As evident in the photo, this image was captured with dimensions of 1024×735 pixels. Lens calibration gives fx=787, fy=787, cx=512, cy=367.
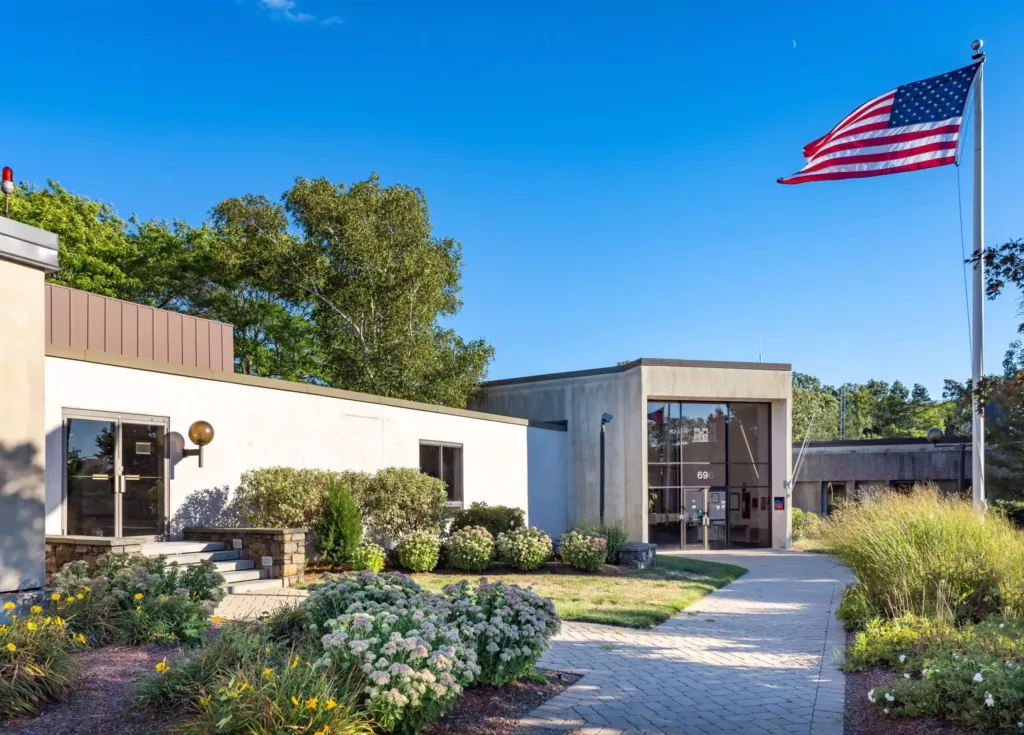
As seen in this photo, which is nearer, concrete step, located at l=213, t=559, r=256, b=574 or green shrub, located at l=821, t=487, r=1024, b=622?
green shrub, located at l=821, t=487, r=1024, b=622

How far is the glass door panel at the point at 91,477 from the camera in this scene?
33.8 ft

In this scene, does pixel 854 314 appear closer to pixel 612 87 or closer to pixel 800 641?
pixel 612 87

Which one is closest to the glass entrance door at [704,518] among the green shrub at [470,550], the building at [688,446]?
the building at [688,446]

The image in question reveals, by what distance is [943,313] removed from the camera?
19078 millimetres

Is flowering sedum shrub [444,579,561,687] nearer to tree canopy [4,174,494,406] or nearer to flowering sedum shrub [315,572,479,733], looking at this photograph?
flowering sedum shrub [315,572,479,733]

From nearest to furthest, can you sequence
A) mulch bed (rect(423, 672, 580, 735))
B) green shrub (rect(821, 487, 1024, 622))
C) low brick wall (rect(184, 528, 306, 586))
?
mulch bed (rect(423, 672, 580, 735))
green shrub (rect(821, 487, 1024, 622))
low brick wall (rect(184, 528, 306, 586))

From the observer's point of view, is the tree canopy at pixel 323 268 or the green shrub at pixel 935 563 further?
the tree canopy at pixel 323 268

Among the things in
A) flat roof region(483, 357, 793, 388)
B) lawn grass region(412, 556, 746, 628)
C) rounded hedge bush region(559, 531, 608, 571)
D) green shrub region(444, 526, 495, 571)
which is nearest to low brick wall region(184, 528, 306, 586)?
lawn grass region(412, 556, 746, 628)

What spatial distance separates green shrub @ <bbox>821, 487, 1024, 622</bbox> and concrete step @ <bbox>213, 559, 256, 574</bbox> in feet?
26.7

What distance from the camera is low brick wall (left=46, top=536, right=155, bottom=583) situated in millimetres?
9172

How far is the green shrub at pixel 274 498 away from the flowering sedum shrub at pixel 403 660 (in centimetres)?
716

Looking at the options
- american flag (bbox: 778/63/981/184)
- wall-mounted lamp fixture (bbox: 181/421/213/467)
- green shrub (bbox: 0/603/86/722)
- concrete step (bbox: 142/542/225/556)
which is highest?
american flag (bbox: 778/63/981/184)

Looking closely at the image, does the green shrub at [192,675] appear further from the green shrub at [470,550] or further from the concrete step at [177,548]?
the green shrub at [470,550]

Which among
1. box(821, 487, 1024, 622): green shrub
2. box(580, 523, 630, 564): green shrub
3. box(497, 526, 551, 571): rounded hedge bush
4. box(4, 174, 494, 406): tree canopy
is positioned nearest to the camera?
box(821, 487, 1024, 622): green shrub
